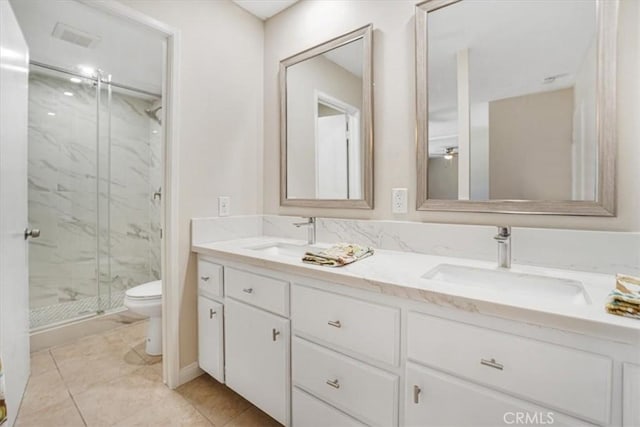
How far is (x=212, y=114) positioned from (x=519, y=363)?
6.33 feet

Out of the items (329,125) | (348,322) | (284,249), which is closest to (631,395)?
(348,322)

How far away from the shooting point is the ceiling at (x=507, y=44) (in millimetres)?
1144

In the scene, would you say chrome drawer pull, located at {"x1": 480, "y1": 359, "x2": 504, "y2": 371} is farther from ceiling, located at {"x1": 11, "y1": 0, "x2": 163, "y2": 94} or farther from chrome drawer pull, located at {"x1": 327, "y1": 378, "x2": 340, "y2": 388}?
ceiling, located at {"x1": 11, "y1": 0, "x2": 163, "y2": 94}

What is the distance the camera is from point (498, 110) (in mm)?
1302

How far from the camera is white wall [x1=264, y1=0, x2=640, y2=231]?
1.06 meters

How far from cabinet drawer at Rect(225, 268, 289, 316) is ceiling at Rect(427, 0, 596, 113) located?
1.13 metres

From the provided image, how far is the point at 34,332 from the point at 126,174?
5.36 ft

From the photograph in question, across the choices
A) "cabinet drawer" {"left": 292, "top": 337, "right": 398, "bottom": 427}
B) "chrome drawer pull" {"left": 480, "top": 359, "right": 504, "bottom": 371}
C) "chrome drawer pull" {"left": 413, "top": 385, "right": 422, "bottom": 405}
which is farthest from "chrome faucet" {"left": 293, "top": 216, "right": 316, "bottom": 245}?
"chrome drawer pull" {"left": 480, "top": 359, "right": 504, "bottom": 371}

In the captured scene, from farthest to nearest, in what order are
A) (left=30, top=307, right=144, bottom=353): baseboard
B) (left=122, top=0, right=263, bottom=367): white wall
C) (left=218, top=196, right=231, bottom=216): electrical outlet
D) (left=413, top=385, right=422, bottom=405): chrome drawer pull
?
(left=30, top=307, right=144, bottom=353): baseboard → (left=218, top=196, right=231, bottom=216): electrical outlet → (left=122, top=0, right=263, bottom=367): white wall → (left=413, top=385, right=422, bottom=405): chrome drawer pull

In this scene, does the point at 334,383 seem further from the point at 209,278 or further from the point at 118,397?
the point at 118,397

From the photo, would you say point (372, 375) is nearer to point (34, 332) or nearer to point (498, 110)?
point (498, 110)

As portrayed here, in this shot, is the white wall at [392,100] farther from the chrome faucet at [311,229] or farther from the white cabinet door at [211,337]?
the white cabinet door at [211,337]

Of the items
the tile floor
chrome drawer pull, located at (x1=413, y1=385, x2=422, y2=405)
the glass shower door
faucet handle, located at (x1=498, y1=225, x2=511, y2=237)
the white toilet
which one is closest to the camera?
chrome drawer pull, located at (x1=413, y1=385, x2=422, y2=405)

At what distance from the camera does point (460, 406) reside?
0.87 meters
